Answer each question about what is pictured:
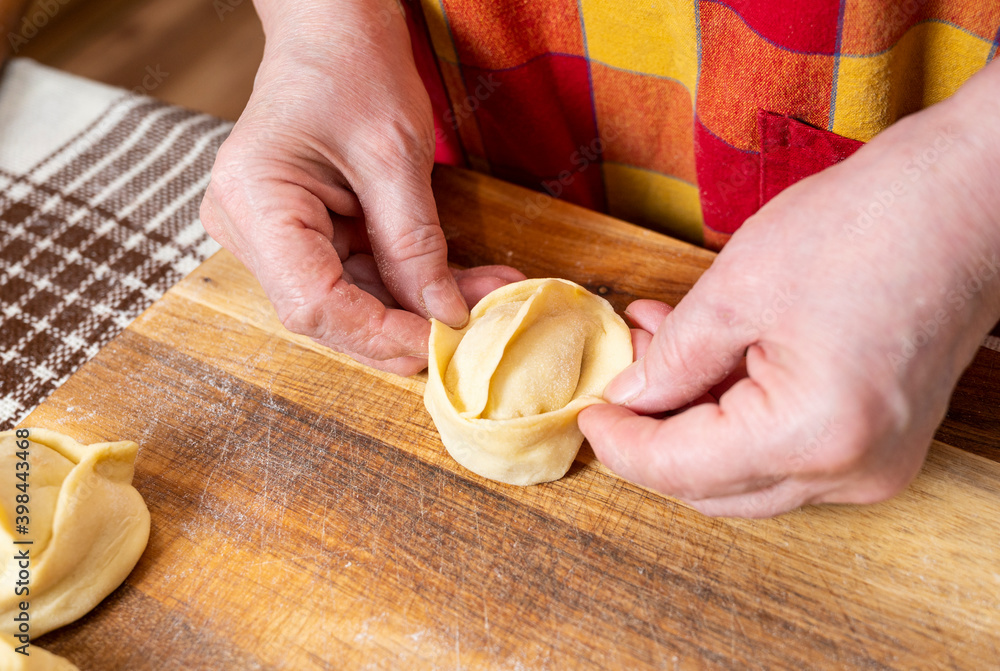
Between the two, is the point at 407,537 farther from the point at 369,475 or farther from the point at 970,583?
the point at 970,583

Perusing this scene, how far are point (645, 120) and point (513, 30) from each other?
0.34 meters

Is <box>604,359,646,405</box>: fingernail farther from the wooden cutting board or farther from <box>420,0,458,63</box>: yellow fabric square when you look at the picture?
<box>420,0,458,63</box>: yellow fabric square

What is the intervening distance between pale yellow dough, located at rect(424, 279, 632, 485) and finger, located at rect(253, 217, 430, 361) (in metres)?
0.08

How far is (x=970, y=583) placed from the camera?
109 centimetres

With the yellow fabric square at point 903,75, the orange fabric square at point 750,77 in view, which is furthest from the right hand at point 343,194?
the yellow fabric square at point 903,75

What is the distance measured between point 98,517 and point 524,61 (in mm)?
1205

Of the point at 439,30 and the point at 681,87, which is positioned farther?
the point at 439,30

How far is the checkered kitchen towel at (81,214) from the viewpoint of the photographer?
1688 mm

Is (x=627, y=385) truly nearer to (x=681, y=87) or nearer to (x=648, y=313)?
(x=648, y=313)

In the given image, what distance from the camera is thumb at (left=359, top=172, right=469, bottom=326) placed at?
4.27 ft

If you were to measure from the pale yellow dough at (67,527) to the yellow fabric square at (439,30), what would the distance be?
1060 millimetres

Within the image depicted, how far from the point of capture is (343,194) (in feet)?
4.44

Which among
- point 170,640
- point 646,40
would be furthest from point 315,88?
point 170,640

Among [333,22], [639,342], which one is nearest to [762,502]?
[639,342]
